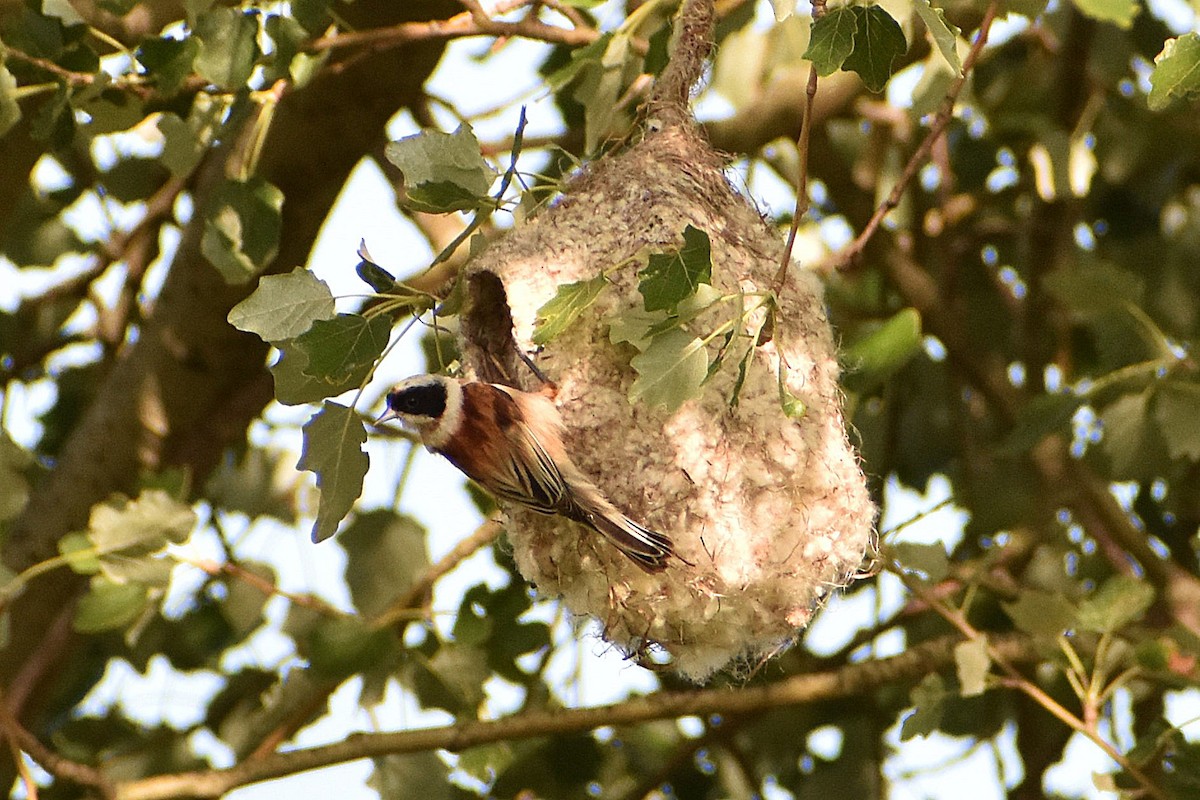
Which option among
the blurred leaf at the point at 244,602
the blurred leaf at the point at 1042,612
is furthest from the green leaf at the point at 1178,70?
the blurred leaf at the point at 244,602

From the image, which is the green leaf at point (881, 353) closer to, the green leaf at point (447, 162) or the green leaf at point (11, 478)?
the green leaf at point (447, 162)

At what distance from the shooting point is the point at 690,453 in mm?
1867

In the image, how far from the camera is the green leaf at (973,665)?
2371 mm

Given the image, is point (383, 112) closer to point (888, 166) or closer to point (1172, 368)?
point (888, 166)

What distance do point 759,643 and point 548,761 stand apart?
1128 millimetres

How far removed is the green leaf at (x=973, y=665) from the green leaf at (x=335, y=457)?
3.59 feet

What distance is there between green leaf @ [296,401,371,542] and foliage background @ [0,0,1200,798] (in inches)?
2.0

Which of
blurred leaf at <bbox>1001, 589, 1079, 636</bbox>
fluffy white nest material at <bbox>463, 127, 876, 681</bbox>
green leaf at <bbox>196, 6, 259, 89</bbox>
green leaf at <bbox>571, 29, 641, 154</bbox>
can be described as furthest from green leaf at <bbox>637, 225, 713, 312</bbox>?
blurred leaf at <bbox>1001, 589, 1079, 636</bbox>

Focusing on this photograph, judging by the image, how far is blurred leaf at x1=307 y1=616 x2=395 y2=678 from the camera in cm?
264

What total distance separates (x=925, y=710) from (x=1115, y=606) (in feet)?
1.19

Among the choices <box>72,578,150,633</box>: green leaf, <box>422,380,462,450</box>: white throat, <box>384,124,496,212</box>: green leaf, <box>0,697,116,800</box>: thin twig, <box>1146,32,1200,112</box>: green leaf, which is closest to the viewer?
<box>1146,32,1200,112</box>: green leaf

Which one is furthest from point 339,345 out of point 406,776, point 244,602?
point 244,602

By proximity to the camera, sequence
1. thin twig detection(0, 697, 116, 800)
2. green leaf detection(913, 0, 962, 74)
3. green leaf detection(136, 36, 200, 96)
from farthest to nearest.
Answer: thin twig detection(0, 697, 116, 800) → green leaf detection(136, 36, 200, 96) → green leaf detection(913, 0, 962, 74)

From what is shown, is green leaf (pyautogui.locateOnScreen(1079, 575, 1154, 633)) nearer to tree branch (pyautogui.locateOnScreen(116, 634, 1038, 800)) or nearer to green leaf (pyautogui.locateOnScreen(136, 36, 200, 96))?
tree branch (pyautogui.locateOnScreen(116, 634, 1038, 800))
